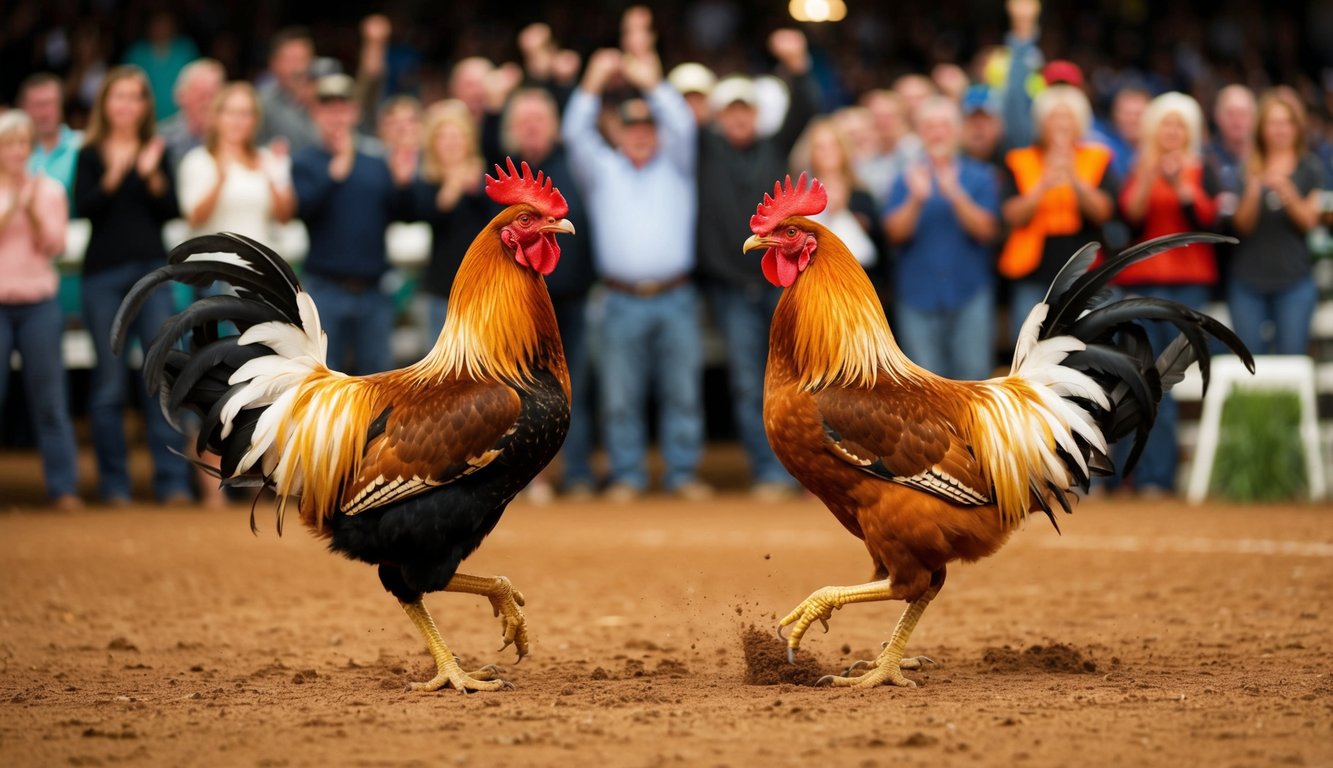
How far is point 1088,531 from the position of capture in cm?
1031

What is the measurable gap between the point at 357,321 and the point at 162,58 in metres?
5.08

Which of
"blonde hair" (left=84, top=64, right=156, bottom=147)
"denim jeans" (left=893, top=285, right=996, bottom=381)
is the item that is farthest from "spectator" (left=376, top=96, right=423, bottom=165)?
"denim jeans" (left=893, top=285, right=996, bottom=381)

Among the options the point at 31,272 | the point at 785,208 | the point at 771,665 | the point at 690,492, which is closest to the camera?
the point at 771,665

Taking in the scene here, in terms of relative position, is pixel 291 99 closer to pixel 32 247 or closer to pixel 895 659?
pixel 32 247

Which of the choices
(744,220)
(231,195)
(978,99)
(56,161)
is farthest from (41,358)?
(978,99)

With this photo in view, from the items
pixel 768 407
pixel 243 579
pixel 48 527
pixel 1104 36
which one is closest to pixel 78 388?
pixel 48 527

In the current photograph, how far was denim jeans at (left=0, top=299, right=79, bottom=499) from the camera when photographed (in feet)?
36.2

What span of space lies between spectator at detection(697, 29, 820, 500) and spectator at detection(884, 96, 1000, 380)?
3.38ft

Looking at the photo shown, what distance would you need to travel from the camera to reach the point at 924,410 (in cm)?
600

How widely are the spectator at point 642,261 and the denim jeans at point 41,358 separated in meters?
3.79

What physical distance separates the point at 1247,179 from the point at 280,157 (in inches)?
277

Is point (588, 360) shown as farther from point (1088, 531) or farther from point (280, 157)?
point (1088, 531)

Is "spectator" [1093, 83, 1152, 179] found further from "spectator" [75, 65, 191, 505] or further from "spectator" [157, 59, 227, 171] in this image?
"spectator" [75, 65, 191, 505]

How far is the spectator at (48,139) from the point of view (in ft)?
40.1
